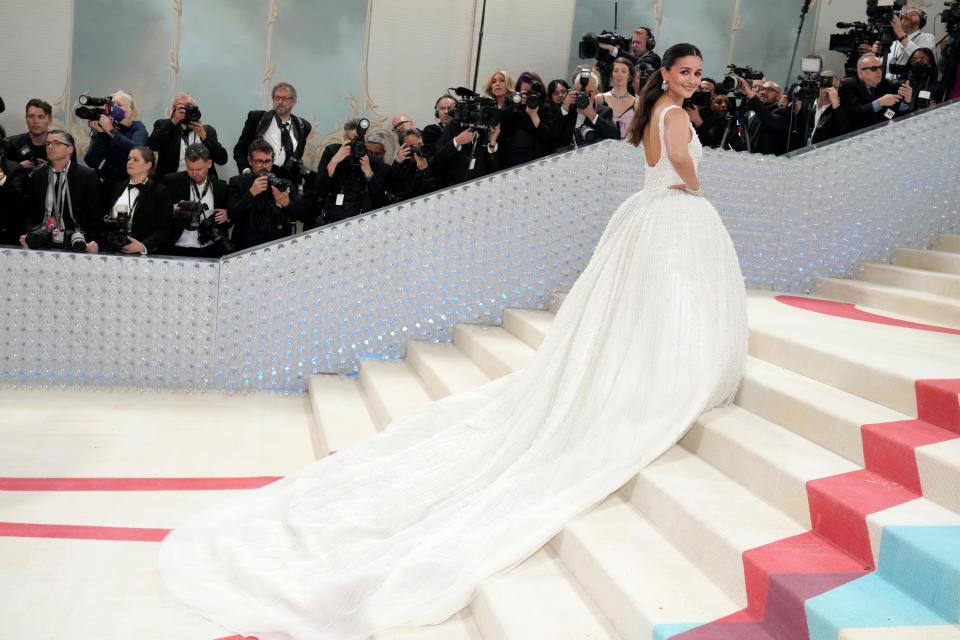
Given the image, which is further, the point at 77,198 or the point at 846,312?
the point at 77,198

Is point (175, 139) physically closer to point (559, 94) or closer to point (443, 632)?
point (559, 94)

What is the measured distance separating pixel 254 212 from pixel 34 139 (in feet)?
6.10

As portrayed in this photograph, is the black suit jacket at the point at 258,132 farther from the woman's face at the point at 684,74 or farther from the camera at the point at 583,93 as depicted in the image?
the woman's face at the point at 684,74

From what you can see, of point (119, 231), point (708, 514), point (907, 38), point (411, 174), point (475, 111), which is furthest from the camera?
point (907, 38)

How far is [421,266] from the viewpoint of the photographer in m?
5.72

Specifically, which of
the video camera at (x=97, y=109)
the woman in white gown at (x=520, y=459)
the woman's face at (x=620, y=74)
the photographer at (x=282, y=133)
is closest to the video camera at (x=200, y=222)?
the photographer at (x=282, y=133)

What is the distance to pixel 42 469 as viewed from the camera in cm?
409

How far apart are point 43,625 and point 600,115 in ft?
14.3

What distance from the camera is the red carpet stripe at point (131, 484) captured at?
389 cm

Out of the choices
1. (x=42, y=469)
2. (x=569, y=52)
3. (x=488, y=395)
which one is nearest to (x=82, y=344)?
(x=42, y=469)

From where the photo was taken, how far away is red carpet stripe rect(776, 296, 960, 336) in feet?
14.0

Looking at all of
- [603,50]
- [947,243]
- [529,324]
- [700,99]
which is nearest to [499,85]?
[603,50]

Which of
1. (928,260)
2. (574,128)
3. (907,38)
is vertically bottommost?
(928,260)

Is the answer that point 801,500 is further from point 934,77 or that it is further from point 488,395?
point 934,77
